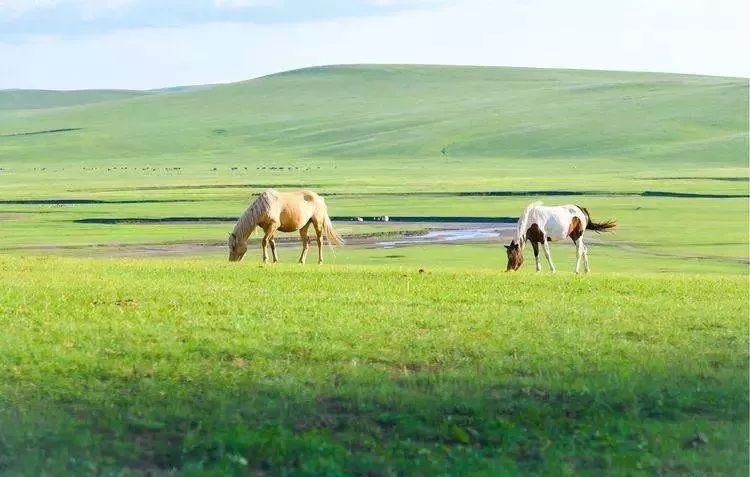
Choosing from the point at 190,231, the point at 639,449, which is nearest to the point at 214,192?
the point at 190,231

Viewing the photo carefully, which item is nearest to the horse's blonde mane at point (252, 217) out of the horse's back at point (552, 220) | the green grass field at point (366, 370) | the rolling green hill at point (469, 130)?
the green grass field at point (366, 370)

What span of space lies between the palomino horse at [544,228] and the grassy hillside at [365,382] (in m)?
6.33

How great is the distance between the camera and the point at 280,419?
11.3 meters

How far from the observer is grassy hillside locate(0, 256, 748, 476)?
1035 cm

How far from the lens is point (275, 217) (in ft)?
95.5

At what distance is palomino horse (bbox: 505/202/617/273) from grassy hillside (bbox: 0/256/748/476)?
249 inches

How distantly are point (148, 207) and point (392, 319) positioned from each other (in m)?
54.7

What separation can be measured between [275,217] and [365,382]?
16.5 meters

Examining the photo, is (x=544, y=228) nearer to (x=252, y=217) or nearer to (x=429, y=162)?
(x=252, y=217)

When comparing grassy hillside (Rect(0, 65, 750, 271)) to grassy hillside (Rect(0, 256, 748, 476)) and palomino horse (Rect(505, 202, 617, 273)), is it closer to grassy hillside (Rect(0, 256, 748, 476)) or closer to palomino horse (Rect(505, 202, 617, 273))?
palomino horse (Rect(505, 202, 617, 273))

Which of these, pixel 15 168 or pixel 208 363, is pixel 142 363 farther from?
pixel 15 168

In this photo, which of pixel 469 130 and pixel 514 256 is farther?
pixel 469 130

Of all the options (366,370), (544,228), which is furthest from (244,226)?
(366,370)

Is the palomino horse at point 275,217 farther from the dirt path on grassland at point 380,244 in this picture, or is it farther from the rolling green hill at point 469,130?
the rolling green hill at point 469,130
